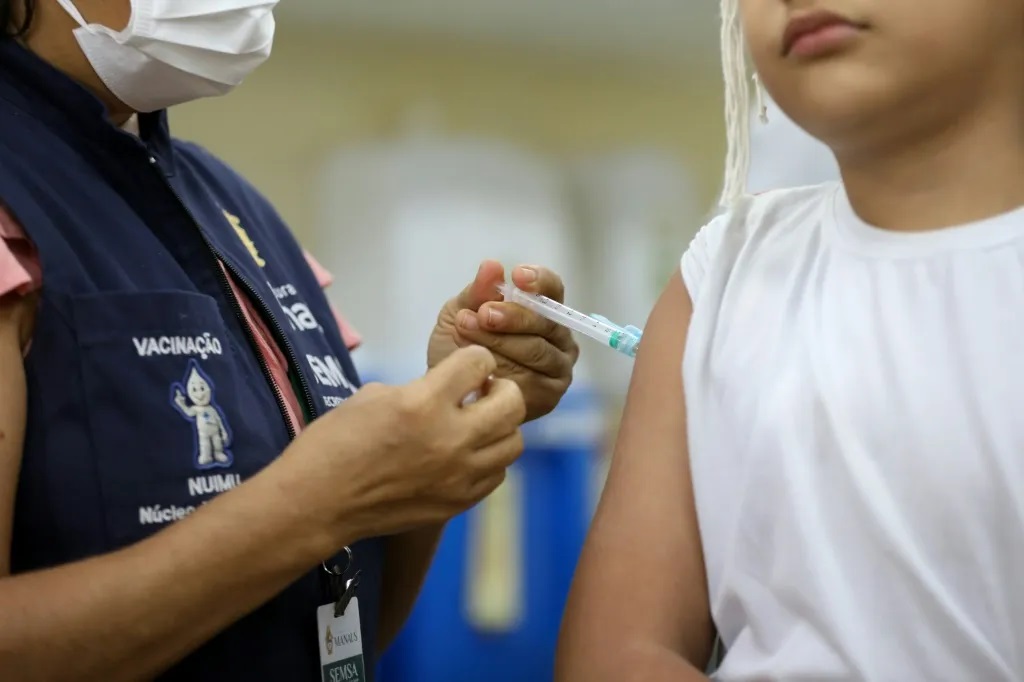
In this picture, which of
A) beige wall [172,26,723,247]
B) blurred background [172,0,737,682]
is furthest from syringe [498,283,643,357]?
beige wall [172,26,723,247]

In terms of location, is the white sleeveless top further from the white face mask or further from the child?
the white face mask

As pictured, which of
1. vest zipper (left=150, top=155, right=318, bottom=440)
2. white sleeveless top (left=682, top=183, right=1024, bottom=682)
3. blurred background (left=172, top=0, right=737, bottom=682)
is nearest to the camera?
white sleeveless top (left=682, top=183, right=1024, bottom=682)

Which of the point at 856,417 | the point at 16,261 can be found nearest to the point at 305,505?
the point at 16,261

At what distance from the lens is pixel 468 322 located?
3.51 ft

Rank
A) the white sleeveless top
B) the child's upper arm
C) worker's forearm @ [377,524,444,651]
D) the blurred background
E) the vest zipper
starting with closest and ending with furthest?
the white sleeveless top → the child's upper arm → the vest zipper → worker's forearm @ [377,524,444,651] → the blurred background

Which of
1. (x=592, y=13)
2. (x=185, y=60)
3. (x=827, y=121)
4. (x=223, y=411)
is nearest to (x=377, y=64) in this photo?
(x=592, y=13)

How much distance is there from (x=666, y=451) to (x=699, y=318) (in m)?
0.12

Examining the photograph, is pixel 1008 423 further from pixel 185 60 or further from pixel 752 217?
pixel 185 60

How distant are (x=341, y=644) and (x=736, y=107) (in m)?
0.66

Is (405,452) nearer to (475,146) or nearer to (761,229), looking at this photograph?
(761,229)

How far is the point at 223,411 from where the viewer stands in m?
0.94

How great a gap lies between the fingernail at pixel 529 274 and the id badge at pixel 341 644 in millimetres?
382

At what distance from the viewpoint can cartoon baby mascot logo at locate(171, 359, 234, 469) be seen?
0.91 metres

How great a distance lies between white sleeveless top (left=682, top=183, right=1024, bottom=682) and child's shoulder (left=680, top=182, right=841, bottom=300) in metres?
0.03
